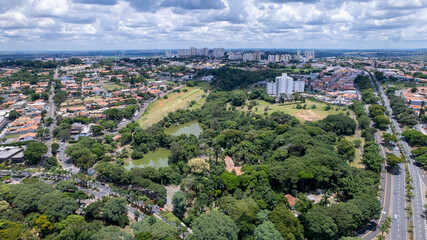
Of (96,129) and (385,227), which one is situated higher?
(96,129)

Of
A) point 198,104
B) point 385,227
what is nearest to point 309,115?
point 198,104

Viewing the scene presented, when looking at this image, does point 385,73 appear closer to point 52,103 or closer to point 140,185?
point 140,185

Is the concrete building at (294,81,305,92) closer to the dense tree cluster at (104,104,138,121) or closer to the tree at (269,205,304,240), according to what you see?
the dense tree cluster at (104,104,138,121)

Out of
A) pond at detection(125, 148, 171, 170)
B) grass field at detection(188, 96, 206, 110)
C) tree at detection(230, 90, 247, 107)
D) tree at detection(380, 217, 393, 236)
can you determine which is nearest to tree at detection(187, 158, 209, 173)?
pond at detection(125, 148, 171, 170)

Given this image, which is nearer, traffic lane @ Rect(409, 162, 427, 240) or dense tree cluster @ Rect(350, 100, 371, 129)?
traffic lane @ Rect(409, 162, 427, 240)

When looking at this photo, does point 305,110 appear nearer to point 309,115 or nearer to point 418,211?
point 309,115

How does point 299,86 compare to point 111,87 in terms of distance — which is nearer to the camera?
point 299,86

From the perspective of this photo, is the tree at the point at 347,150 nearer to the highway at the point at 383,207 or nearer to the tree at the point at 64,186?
the highway at the point at 383,207
